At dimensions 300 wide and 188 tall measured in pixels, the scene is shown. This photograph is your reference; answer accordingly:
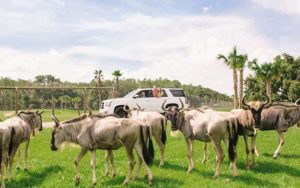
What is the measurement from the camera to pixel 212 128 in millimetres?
12195

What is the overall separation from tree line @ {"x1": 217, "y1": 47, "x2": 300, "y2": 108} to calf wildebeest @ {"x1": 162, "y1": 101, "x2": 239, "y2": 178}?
1651 inches

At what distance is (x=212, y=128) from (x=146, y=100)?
17.8 meters

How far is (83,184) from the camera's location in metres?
11.6

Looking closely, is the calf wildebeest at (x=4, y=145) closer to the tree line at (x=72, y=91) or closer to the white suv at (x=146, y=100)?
the white suv at (x=146, y=100)

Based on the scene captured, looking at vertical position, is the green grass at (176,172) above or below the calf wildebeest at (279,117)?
below

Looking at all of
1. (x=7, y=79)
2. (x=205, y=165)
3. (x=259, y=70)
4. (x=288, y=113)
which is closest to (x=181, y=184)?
(x=205, y=165)

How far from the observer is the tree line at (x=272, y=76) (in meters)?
54.9

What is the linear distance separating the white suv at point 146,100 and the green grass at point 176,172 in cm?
1165

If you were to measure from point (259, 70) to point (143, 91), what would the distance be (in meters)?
35.4

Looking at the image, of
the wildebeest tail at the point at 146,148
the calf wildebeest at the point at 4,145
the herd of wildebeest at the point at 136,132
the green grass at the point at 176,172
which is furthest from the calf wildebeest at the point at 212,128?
the calf wildebeest at the point at 4,145

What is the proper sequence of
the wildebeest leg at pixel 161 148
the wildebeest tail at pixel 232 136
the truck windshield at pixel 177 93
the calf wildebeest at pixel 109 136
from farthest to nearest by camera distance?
the truck windshield at pixel 177 93 → the wildebeest leg at pixel 161 148 → the wildebeest tail at pixel 232 136 → the calf wildebeest at pixel 109 136

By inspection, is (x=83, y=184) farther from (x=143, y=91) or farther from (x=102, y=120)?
(x=143, y=91)

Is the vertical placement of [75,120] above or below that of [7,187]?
above

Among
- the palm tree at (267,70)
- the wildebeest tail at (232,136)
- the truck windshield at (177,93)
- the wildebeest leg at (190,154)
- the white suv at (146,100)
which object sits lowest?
the wildebeest leg at (190,154)
